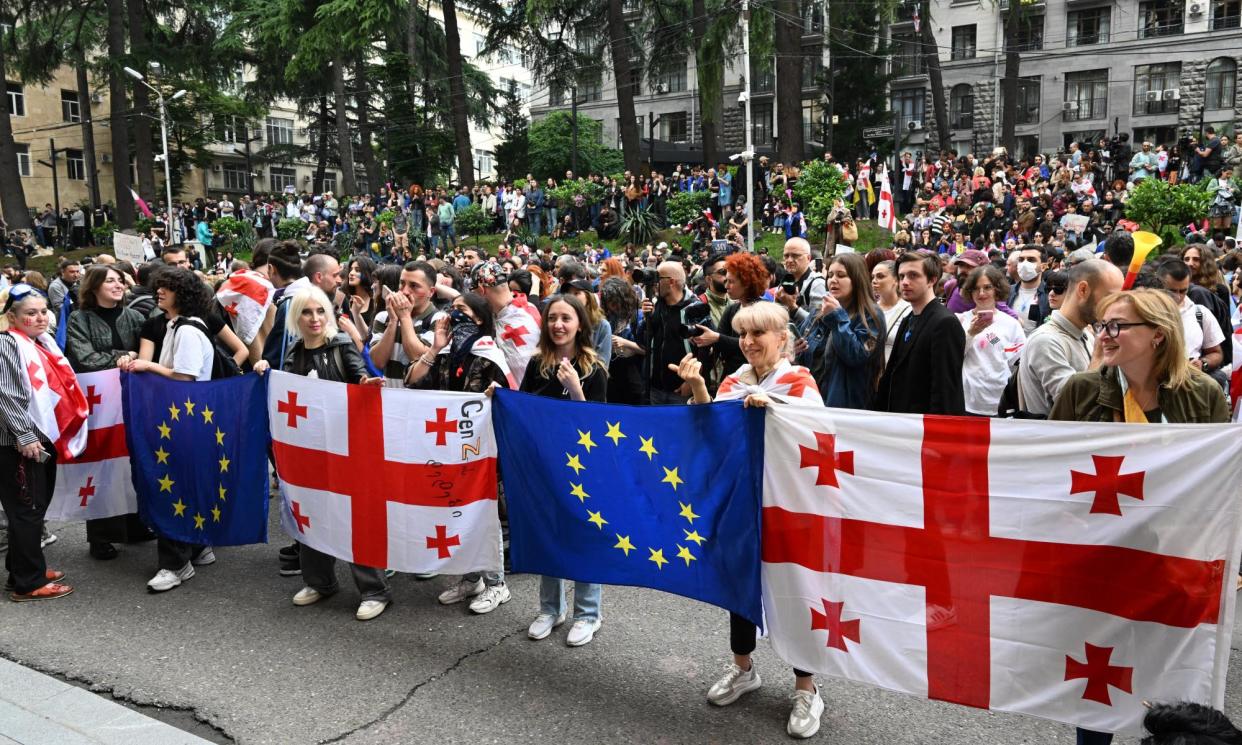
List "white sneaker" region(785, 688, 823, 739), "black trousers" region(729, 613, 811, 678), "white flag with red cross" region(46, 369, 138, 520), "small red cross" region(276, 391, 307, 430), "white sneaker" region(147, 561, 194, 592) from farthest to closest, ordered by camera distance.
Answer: "white flag with red cross" region(46, 369, 138, 520)
"white sneaker" region(147, 561, 194, 592)
"small red cross" region(276, 391, 307, 430)
"black trousers" region(729, 613, 811, 678)
"white sneaker" region(785, 688, 823, 739)

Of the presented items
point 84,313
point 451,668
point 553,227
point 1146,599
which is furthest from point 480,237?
point 1146,599

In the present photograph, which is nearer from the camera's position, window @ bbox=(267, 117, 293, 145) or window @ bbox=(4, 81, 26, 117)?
window @ bbox=(4, 81, 26, 117)

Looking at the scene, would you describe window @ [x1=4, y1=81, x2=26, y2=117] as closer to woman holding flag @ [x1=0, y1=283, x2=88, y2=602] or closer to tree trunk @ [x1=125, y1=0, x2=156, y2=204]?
tree trunk @ [x1=125, y1=0, x2=156, y2=204]

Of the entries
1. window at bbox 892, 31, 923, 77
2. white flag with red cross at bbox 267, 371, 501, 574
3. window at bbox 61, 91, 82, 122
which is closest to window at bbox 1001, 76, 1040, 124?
window at bbox 892, 31, 923, 77

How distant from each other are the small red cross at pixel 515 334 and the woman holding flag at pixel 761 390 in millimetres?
1934

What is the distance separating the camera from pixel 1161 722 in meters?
2.02

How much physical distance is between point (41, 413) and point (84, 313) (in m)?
1.24

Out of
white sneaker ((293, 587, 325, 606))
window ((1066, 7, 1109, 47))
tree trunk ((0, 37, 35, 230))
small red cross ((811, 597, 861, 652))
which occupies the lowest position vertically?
white sneaker ((293, 587, 325, 606))

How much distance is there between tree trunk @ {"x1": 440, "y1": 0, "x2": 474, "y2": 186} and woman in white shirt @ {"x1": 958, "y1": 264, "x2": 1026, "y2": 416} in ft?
96.6

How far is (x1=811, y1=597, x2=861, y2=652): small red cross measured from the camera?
11.6 ft

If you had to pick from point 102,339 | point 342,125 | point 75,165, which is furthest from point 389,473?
point 75,165

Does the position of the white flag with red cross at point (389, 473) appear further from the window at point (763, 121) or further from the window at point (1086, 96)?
the window at point (1086, 96)

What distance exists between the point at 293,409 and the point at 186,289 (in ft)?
3.84

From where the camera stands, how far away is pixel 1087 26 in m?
45.0
